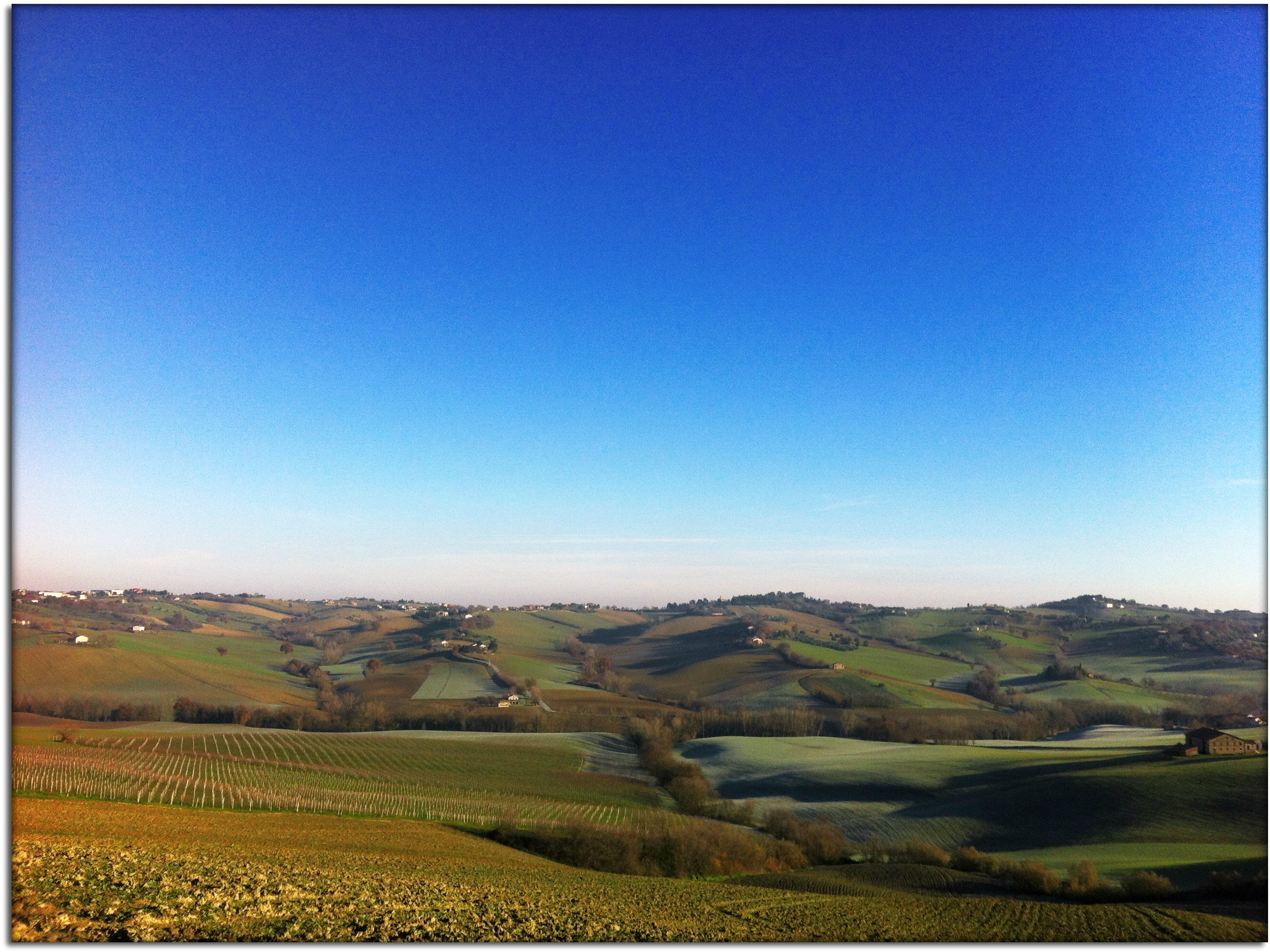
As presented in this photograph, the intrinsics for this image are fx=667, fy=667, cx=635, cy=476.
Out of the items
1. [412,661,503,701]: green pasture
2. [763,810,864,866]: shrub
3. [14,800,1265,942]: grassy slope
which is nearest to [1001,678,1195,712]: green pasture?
[763,810,864,866]: shrub

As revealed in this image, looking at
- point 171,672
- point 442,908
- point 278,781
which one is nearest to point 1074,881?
point 442,908

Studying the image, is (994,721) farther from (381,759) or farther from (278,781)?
(278,781)

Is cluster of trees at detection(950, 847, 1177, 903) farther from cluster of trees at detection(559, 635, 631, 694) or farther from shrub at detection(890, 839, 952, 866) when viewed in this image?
cluster of trees at detection(559, 635, 631, 694)

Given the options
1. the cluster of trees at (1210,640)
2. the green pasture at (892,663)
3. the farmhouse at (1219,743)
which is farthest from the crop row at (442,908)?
the green pasture at (892,663)

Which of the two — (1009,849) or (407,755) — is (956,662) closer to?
(1009,849)

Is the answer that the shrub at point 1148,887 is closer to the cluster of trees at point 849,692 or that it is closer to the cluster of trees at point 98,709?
the cluster of trees at point 849,692
